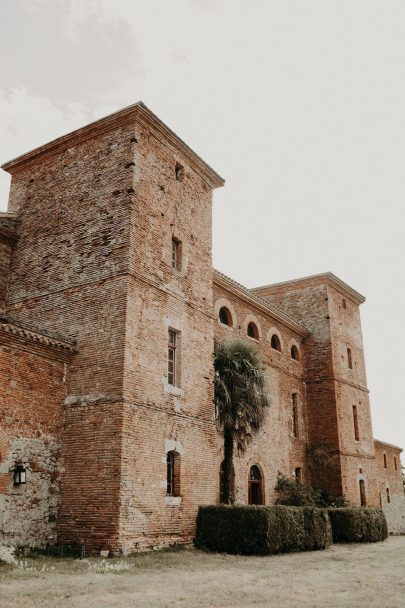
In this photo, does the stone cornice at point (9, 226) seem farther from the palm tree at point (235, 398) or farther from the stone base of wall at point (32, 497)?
the palm tree at point (235, 398)

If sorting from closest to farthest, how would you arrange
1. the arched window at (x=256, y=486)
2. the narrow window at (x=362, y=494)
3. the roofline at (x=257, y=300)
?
the arched window at (x=256, y=486) < the roofline at (x=257, y=300) < the narrow window at (x=362, y=494)

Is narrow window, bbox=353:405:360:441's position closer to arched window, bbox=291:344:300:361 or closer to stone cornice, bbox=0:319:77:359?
arched window, bbox=291:344:300:361

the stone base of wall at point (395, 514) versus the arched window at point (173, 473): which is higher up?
the arched window at point (173, 473)

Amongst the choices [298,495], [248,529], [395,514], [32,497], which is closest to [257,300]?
[298,495]

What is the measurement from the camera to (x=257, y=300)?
23.6 meters

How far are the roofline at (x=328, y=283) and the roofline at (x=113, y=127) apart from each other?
35.1 feet

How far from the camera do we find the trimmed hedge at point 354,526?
19.7 metres

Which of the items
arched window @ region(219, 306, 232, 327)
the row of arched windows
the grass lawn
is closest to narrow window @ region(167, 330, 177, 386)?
the grass lawn

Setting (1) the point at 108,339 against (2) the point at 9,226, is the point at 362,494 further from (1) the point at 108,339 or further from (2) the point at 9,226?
(2) the point at 9,226

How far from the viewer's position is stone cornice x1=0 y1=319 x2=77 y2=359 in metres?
12.9

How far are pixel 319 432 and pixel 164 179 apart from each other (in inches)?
573

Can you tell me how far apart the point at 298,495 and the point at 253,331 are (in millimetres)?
6718

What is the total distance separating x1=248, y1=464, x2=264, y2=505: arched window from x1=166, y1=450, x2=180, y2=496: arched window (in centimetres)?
688

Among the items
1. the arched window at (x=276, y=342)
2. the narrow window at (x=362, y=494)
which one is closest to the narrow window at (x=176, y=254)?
the arched window at (x=276, y=342)
